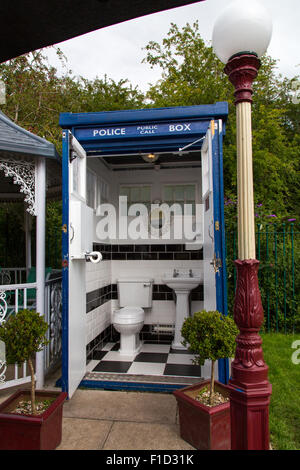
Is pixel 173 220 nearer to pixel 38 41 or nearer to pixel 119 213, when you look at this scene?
pixel 119 213

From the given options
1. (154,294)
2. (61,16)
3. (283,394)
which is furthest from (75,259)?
(283,394)

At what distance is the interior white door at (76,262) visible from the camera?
287 centimetres

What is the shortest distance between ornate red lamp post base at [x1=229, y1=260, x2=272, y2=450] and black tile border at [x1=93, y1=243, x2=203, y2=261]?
307cm

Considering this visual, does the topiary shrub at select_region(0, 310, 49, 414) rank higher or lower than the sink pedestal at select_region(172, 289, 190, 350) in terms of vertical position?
higher

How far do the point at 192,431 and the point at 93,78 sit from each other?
1259cm

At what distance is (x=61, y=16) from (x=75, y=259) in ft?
6.18

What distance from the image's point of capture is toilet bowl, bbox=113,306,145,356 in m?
3.87

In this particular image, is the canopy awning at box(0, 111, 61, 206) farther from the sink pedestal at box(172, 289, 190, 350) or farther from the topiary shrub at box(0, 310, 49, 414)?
the sink pedestal at box(172, 289, 190, 350)

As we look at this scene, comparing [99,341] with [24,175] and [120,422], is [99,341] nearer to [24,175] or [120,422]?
[120,422]

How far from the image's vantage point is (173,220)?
15.8ft

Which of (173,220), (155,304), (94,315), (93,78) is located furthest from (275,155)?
(93,78)

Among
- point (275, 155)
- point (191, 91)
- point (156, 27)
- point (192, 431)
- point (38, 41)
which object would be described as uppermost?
point (156, 27)

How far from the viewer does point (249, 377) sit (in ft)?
5.14

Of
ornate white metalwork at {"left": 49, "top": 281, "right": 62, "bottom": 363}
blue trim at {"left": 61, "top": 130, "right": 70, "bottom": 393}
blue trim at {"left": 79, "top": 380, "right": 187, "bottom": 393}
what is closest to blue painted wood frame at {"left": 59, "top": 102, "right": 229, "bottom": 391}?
blue trim at {"left": 61, "top": 130, "right": 70, "bottom": 393}
